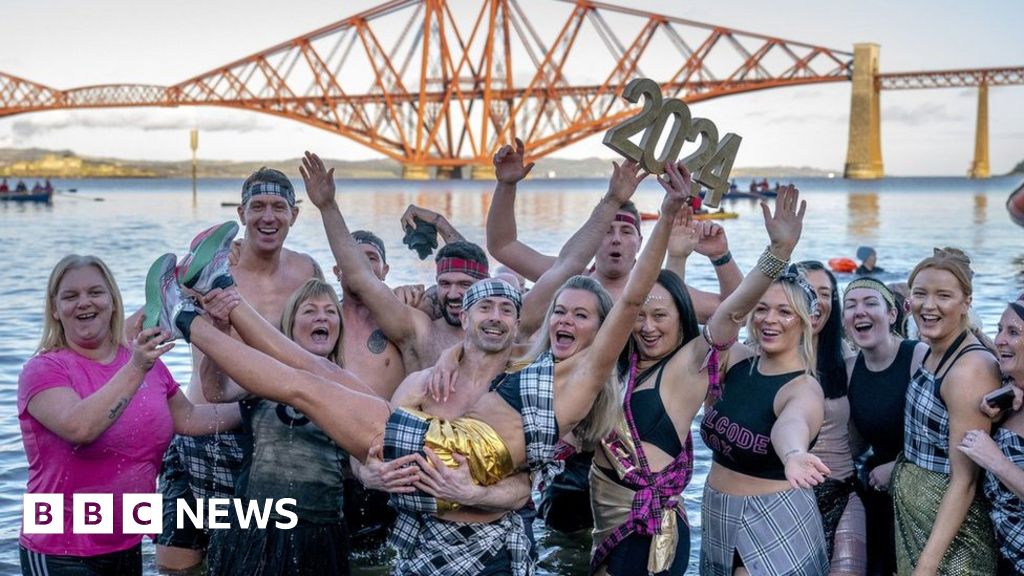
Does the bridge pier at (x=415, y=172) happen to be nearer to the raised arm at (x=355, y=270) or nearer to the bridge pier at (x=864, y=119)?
the bridge pier at (x=864, y=119)

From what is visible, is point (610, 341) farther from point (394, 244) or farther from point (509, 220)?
point (394, 244)

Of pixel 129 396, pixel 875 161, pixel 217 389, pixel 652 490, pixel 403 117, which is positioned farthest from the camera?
pixel 875 161

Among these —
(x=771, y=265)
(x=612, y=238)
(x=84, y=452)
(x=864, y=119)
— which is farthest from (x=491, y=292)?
(x=864, y=119)

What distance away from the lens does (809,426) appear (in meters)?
3.76

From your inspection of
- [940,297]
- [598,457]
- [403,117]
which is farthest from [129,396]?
[403,117]

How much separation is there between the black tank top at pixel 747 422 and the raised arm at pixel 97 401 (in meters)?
1.98

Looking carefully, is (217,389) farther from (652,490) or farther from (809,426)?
(809,426)

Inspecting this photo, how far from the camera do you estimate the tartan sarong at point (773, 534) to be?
12.5 ft

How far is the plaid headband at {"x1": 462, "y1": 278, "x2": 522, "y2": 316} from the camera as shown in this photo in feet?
12.4

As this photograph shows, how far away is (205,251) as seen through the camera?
384cm

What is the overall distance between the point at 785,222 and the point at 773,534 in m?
1.12

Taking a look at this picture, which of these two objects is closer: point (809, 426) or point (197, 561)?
point (809, 426)

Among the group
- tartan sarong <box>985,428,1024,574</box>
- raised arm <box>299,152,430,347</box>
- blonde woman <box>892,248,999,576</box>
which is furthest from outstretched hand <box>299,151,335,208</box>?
tartan sarong <box>985,428,1024,574</box>

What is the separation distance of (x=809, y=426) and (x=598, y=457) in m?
0.81
